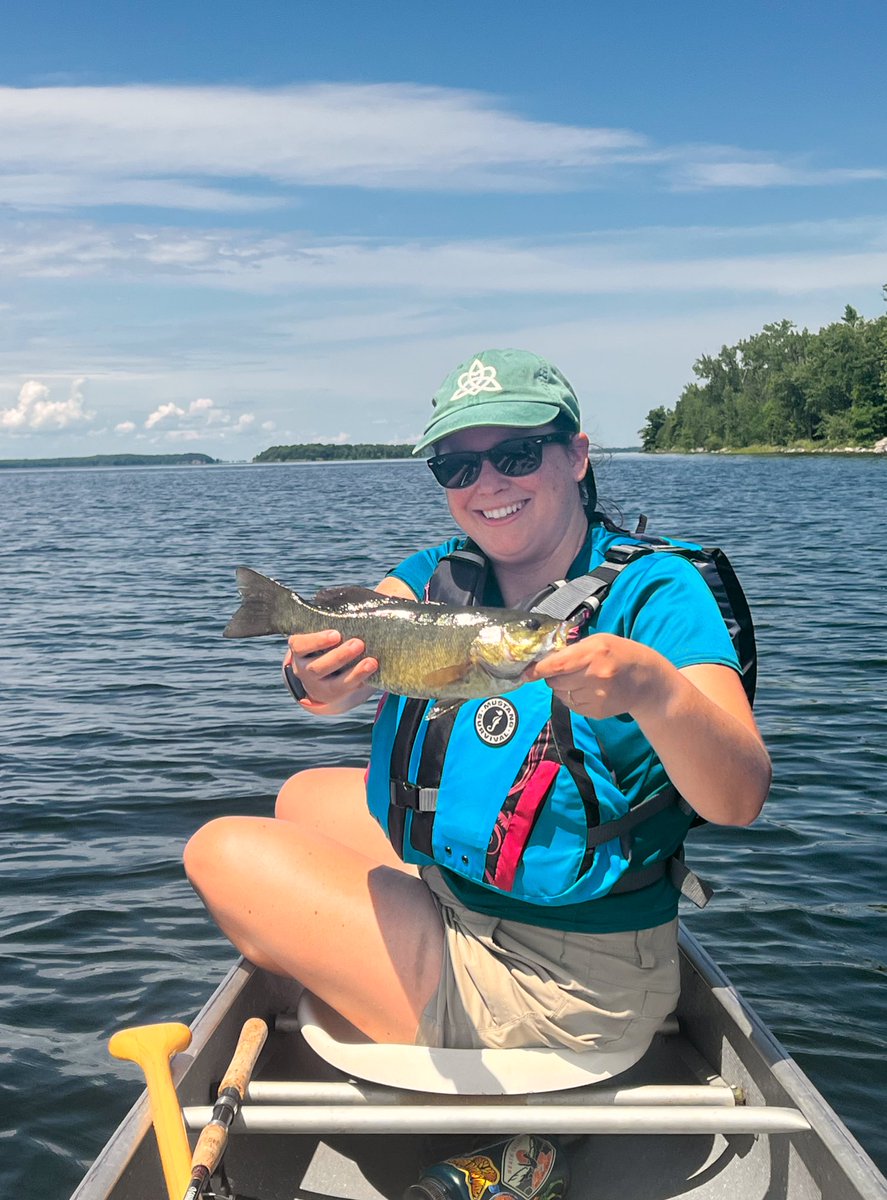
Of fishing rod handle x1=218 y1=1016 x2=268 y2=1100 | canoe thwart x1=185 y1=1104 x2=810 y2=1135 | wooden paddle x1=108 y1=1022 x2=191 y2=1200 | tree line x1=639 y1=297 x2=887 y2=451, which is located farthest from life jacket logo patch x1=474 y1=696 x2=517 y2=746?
tree line x1=639 y1=297 x2=887 y2=451

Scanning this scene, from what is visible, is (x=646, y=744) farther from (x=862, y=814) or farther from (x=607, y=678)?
(x=862, y=814)

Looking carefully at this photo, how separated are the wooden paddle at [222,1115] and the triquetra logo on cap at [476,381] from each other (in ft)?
7.73

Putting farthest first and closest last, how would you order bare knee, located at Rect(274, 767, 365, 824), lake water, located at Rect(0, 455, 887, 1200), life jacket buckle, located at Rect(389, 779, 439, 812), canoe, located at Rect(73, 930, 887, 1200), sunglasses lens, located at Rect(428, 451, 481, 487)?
lake water, located at Rect(0, 455, 887, 1200) → bare knee, located at Rect(274, 767, 365, 824) → sunglasses lens, located at Rect(428, 451, 481, 487) → life jacket buckle, located at Rect(389, 779, 439, 812) → canoe, located at Rect(73, 930, 887, 1200)

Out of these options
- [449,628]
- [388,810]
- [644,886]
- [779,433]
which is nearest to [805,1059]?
[644,886]

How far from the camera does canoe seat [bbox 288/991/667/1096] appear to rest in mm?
3592

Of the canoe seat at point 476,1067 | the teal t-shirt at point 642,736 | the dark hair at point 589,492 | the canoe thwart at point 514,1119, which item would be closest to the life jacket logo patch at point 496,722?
the teal t-shirt at point 642,736

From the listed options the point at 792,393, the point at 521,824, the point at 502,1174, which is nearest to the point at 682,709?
the point at 521,824

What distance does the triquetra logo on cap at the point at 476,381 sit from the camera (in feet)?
12.7

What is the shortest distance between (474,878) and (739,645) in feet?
3.71

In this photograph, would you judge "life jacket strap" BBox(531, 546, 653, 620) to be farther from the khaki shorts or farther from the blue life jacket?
the khaki shorts

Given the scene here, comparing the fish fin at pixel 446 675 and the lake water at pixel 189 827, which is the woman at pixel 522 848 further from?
the lake water at pixel 189 827

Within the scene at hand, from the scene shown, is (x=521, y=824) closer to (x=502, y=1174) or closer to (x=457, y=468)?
(x=502, y=1174)

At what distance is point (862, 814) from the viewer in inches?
357

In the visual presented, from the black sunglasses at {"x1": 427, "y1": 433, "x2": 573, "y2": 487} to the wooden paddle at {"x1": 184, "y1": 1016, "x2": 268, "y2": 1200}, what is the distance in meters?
2.07
